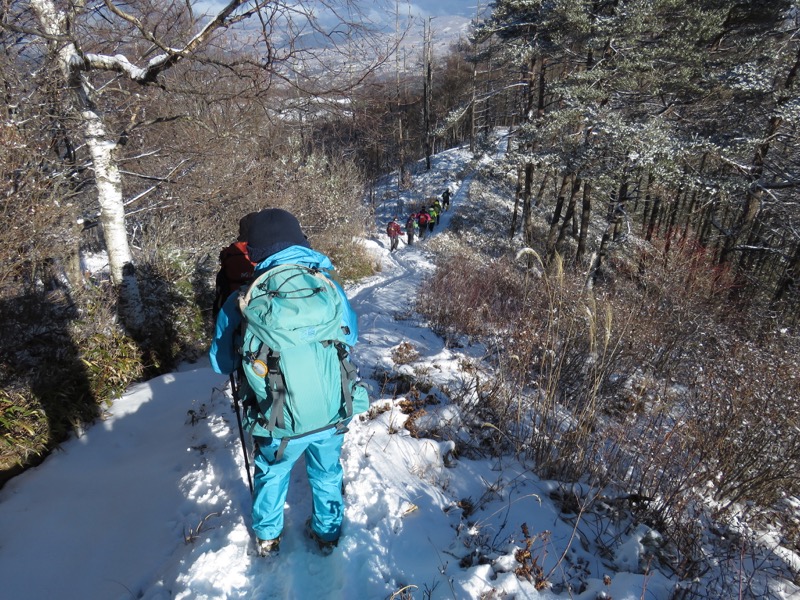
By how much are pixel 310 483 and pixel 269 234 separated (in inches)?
54.7

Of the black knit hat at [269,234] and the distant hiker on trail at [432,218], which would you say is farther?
the distant hiker on trail at [432,218]

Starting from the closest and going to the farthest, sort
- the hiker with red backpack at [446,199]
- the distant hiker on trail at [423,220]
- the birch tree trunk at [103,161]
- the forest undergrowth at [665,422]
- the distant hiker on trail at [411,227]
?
the forest undergrowth at [665,422]
the birch tree trunk at [103,161]
the distant hiker on trail at [411,227]
the distant hiker on trail at [423,220]
the hiker with red backpack at [446,199]

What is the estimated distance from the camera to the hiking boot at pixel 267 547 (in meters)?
2.18

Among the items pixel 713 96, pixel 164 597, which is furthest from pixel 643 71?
pixel 164 597

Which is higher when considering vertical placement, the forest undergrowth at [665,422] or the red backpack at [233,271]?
the red backpack at [233,271]

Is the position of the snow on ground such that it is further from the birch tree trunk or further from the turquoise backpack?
the birch tree trunk

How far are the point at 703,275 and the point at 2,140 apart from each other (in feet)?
37.8

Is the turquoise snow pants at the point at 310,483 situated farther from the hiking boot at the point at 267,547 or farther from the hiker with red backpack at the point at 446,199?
the hiker with red backpack at the point at 446,199


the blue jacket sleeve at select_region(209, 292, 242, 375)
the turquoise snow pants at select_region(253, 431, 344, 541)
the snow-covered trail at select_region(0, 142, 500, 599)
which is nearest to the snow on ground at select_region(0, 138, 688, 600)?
the snow-covered trail at select_region(0, 142, 500, 599)

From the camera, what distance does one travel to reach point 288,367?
6.02 ft

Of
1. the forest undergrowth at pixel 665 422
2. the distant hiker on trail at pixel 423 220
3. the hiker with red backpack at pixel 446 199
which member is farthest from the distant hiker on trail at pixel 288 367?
the hiker with red backpack at pixel 446 199

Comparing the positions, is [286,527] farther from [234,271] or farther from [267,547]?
[234,271]

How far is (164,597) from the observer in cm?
200

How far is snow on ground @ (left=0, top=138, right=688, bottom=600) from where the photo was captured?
2062 mm
